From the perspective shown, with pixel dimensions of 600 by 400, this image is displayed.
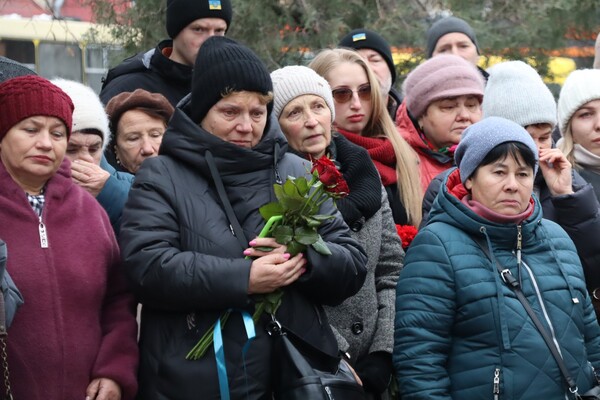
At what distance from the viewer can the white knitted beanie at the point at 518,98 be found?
5.65 m

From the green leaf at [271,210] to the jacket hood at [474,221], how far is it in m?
0.85

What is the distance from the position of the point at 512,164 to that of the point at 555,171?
0.70 m

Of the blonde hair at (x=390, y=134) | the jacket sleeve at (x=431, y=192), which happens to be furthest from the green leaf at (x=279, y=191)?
the blonde hair at (x=390, y=134)

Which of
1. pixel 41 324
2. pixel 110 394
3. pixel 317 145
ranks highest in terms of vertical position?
pixel 317 145

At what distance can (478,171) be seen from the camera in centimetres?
475

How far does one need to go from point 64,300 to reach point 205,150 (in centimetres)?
81

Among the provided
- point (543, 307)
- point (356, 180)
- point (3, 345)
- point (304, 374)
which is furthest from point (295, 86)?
point (3, 345)

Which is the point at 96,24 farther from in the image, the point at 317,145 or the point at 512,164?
the point at 512,164

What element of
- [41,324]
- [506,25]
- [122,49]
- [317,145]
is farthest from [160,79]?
[506,25]

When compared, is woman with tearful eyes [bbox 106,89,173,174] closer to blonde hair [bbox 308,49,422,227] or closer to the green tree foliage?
blonde hair [bbox 308,49,422,227]

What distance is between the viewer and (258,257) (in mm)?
4109

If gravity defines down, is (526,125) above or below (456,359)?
above

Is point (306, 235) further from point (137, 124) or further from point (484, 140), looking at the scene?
point (137, 124)

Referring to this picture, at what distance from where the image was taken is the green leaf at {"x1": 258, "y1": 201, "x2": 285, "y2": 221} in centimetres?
414
